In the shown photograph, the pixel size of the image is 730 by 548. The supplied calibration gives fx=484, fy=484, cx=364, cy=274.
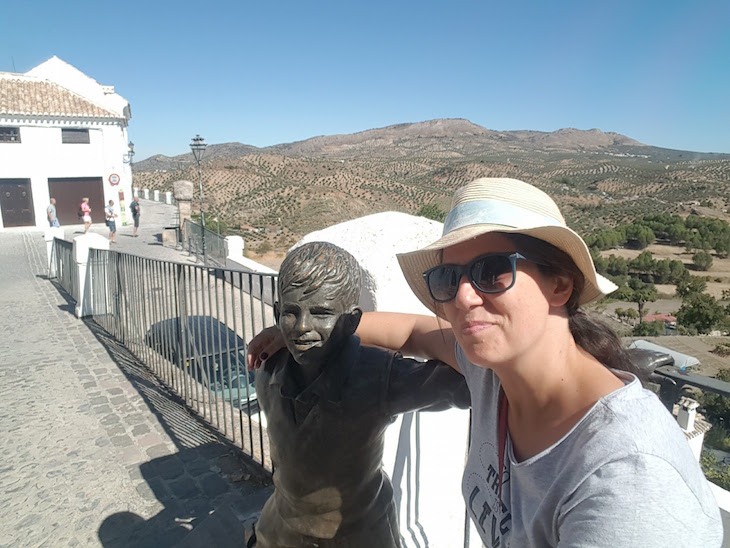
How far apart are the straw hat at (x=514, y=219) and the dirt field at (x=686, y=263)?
124ft

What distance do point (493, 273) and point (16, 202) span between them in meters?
30.8

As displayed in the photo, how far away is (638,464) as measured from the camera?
2.69 feet

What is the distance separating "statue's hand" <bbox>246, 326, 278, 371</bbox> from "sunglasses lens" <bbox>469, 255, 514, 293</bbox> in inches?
31.5

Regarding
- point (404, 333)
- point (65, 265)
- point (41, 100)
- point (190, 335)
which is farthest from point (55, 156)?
point (404, 333)

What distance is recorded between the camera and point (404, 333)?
1693 millimetres

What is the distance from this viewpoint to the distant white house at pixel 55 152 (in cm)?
2512

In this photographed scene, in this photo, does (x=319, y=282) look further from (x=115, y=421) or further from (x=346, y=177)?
(x=346, y=177)

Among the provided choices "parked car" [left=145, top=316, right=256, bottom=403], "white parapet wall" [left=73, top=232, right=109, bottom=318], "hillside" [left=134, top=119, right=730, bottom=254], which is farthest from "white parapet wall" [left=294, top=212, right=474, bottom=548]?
"hillside" [left=134, top=119, right=730, bottom=254]

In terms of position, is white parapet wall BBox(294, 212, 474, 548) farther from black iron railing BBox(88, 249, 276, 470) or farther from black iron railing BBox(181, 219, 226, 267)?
black iron railing BBox(181, 219, 226, 267)

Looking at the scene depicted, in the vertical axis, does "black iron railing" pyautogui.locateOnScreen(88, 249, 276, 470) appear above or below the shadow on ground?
above

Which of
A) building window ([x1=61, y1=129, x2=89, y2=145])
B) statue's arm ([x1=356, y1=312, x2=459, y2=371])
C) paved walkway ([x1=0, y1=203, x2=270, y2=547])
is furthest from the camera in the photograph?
building window ([x1=61, y1=129, x2=89, y2=145])

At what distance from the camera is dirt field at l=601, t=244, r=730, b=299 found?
112 feet

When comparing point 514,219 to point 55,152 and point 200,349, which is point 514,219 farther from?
point 55,152

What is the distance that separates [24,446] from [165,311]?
167 centimetres
